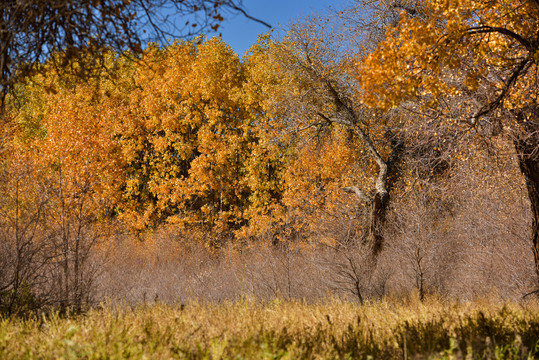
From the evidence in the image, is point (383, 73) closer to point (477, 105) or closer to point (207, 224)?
point (477, 105)

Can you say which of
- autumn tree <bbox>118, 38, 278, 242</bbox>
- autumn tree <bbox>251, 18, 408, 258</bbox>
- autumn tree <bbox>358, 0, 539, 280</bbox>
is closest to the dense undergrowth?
autumn tree <bbox>358, 0, 539, 280</bbox>

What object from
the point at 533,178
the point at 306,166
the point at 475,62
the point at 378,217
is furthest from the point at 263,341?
the point at 306,166

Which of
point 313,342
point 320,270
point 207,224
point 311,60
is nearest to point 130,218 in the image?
point 207,224

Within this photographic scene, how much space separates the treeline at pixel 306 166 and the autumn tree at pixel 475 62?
0.12 ft

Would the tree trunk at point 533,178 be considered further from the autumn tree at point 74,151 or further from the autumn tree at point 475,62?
the autumn tree at point 74,151

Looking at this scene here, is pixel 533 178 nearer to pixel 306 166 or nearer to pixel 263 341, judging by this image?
pixel 263 341

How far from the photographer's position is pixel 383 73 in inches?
245

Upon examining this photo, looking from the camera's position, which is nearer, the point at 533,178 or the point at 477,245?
the point at 533,178

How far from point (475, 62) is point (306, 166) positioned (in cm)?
1037

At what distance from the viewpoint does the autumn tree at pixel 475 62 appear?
626 cm

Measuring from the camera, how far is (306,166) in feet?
56.3

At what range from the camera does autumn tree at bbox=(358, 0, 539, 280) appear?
6262 mm

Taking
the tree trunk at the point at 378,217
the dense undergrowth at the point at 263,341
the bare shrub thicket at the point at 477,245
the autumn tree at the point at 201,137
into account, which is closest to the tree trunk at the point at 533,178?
the bare shrub thicket at the point at 477,245

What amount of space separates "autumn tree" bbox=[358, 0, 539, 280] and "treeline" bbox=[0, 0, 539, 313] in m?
0.04
